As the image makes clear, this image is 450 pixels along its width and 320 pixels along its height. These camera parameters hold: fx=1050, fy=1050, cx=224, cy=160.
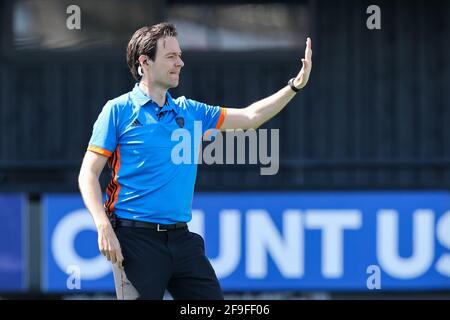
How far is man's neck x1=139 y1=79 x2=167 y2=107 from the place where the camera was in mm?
5742

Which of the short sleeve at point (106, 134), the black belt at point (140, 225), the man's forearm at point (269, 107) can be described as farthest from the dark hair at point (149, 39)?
the black belt at point (140, 225)

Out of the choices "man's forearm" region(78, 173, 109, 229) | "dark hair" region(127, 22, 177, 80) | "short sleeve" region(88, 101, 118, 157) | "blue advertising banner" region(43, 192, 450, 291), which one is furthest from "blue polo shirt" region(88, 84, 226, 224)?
"blue advertising banner" region(43, 192, 450, 291)

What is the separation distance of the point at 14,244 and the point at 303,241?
8.68 feet

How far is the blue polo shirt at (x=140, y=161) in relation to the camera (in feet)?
18.3

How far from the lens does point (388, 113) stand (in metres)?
11.1

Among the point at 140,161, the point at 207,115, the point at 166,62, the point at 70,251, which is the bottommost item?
the point at 70,251

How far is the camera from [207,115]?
19.7 ft

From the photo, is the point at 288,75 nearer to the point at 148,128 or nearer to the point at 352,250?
the point at 352,250

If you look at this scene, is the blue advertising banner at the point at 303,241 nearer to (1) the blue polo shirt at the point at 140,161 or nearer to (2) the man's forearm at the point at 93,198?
(1) the blue polo shirt at the point at 140,161

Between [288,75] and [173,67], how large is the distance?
5.46m

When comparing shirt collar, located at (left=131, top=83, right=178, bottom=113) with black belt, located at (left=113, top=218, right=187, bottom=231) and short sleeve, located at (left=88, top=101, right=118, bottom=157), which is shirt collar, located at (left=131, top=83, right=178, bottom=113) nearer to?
short sleeve, located at (left=88, top=101, right=118, bottom=157)

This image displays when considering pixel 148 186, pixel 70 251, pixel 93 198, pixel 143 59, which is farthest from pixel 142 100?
pixel 70 251

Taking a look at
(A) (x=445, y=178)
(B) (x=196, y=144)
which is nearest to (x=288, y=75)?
(A) (x=445, y=178)

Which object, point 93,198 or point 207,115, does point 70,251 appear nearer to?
point 207,115
